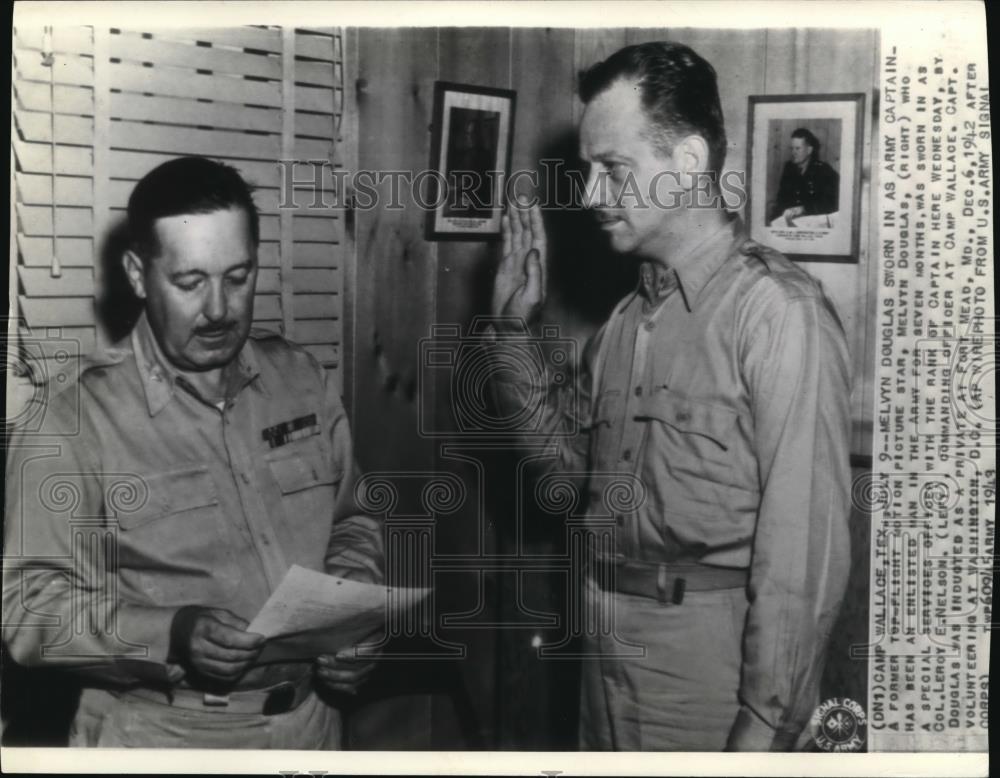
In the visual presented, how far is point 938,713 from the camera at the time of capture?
3188 millimetres

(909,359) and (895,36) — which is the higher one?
(895,36)

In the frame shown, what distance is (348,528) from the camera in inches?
125

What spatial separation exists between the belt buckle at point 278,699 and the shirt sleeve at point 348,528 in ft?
1.00

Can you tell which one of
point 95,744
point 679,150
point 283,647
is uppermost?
point 679,150

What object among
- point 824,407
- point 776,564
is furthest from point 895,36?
point 776,564

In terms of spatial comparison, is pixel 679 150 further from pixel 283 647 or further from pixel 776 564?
pixel 283 647

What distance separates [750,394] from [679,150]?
0.61 meters

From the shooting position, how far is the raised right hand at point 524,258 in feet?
10.3

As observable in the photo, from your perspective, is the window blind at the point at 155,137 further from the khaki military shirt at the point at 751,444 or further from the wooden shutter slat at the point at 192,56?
the khaki military shirt at the point at 751,444

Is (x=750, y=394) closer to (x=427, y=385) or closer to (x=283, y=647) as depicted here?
(x=427, y=385)

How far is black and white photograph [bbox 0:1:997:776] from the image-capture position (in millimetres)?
3102

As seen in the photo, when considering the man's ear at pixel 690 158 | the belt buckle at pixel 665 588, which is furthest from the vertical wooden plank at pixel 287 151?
the belt buckle at pixel 665 588

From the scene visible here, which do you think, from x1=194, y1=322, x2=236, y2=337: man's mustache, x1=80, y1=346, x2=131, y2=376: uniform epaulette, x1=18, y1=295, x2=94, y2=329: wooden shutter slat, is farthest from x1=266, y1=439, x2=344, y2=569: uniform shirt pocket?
x1=18, y1=295, x2=94, y2=329: wooden shutter slat

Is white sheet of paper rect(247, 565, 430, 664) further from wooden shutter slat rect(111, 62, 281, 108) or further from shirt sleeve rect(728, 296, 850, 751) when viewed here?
wooden shutter slat rect(111, 62, 281, 108)
